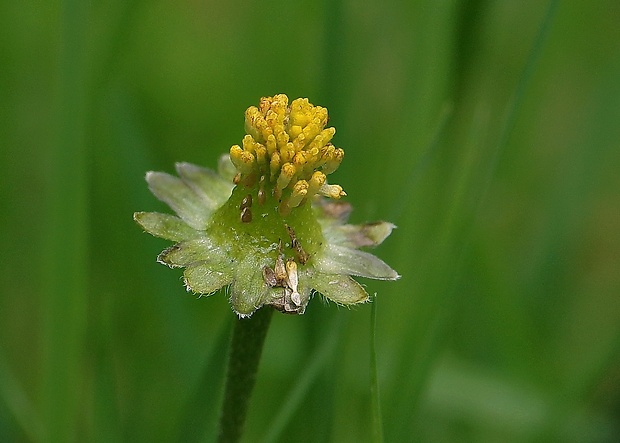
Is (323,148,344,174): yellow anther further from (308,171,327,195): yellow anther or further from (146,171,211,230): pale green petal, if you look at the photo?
(146,171,211,230): pale green petal

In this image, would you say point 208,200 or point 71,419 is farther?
point 71,419

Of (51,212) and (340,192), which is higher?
(340,192)

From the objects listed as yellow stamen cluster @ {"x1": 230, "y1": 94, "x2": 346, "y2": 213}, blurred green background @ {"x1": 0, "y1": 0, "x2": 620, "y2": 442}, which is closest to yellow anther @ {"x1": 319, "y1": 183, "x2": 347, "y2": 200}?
yellow stamen cluster @ {"x1": 230, "y1": 94, "x2": 346, "y2": 213}

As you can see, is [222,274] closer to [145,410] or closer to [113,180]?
[145,410]

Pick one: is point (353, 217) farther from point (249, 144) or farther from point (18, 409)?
point (249, 144)

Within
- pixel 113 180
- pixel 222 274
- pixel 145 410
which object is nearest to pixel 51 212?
pixel 222 274

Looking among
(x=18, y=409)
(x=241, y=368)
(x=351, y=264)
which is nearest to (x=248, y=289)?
(x=241, y=368)

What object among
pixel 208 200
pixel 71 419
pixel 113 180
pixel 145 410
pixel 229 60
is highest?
pixel 229 60
